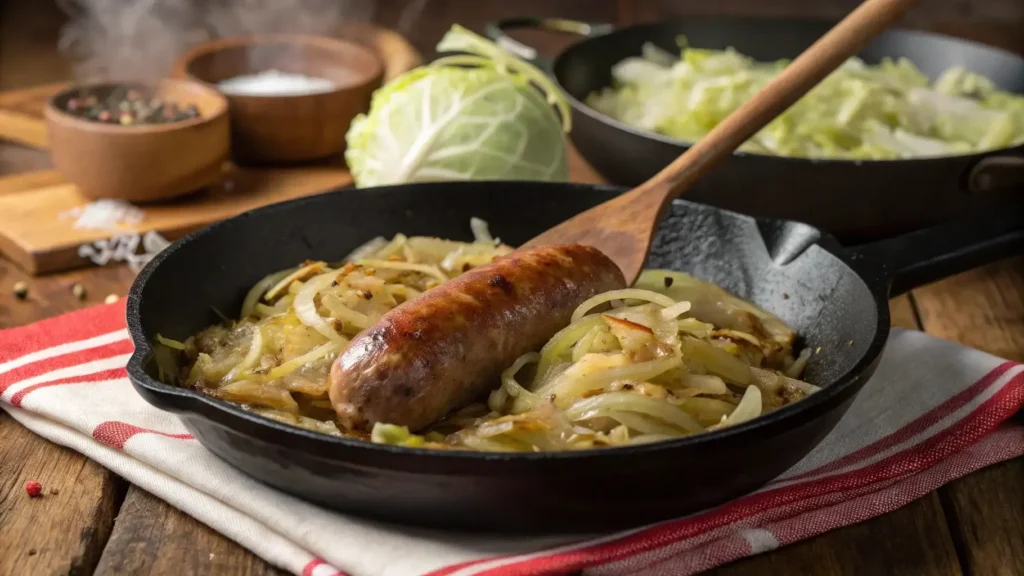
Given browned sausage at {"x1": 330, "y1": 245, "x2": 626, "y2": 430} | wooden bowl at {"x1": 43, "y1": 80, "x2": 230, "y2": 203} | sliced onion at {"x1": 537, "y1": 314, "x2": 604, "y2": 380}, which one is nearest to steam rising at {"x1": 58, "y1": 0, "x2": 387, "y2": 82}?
wooden bowl at {"x1": 43, "y1": 80, "x2": 230, "y2": 203}

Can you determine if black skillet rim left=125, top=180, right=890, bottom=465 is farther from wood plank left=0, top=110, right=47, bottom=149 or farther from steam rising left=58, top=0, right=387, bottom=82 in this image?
steam rising left=58, top=0, right=387, bottom=82

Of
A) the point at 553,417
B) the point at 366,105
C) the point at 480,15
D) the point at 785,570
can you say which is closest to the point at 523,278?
the point at 553,417

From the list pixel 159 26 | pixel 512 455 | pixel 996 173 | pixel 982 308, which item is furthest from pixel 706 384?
pixel 159 26

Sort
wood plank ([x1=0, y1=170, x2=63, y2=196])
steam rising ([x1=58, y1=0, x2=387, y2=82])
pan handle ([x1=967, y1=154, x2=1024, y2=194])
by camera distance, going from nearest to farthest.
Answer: pan handle ([x1=967, y1=154, x2=1024, y2=194])
wood plank ([x1=0, y1=170, x2=63, y2=196])
steam rising ([x1=58, y1=0, x2=387, y2=82])

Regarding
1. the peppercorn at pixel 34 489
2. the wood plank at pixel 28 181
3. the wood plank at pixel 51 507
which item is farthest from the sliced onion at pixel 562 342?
the wood plank at pixel 28 181

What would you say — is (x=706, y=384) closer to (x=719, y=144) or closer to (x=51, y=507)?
(x=719, y=144)
